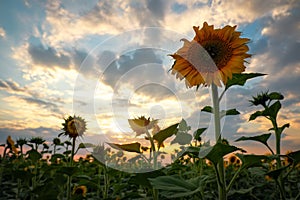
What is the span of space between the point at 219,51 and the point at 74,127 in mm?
1782

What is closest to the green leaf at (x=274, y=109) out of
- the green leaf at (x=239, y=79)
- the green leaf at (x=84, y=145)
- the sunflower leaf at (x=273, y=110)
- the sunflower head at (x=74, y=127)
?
the sunflower leaf at (x=273, y=110)

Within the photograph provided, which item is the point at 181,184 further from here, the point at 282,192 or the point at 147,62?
the point at 147,62

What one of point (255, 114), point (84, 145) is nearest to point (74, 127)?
point (84, 145)

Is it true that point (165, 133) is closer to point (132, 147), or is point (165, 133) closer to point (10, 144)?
point (132, 147)

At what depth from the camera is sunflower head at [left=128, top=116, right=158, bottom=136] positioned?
1.79m

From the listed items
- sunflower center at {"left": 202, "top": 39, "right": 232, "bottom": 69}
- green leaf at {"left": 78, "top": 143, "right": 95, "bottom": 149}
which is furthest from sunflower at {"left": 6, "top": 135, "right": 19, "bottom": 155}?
sunflower center at {"left": 202, "top": 39, "right": 232, "bottom": 69}

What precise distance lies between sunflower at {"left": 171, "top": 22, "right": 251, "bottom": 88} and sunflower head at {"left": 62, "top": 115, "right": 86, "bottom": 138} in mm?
1580

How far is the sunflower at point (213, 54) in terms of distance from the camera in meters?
1.47

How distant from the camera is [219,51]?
1.50m

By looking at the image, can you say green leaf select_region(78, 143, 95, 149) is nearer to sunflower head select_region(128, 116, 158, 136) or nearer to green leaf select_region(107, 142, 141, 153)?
sunflower head select_region(128, 116, 158, 136)

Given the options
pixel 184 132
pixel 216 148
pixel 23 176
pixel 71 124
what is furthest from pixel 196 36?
pixel 23 176

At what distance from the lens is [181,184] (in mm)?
1329

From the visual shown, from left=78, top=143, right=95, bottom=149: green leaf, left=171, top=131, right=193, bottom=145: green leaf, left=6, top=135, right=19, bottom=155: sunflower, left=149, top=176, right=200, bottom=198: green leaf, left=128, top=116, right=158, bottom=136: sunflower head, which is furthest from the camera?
left=6, top=135, right=19, bottom=155: sunflower

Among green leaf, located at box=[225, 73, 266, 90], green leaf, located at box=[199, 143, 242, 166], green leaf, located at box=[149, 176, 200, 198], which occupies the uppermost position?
green leaf, located at box=[225, 73, 266, 90]
